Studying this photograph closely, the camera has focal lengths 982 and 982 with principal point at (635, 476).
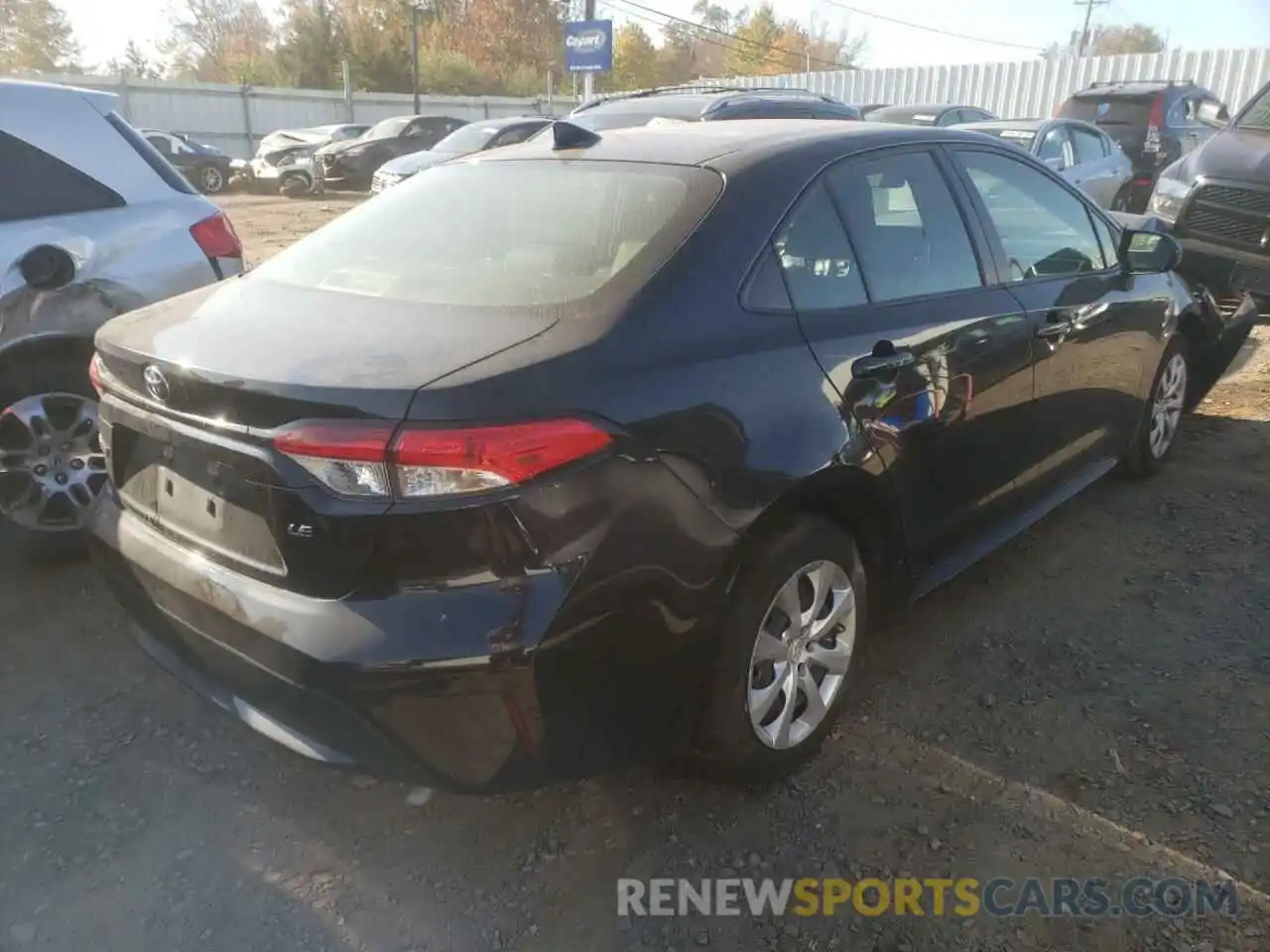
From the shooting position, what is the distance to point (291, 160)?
22.8 metres

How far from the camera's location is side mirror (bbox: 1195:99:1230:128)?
12.7 meters

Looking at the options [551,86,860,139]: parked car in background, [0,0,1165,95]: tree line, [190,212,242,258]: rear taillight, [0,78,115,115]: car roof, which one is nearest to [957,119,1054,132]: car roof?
[551,86,860,139]: parked car in background

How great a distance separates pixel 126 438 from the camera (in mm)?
2432

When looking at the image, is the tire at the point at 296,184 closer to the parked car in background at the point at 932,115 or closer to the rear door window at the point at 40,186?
the parked car in background at the point at 932,115

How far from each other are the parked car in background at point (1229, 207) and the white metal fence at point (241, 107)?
2556 centimetres

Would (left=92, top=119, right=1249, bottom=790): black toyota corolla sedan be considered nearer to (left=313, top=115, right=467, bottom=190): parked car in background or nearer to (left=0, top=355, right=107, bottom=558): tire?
(left=0, top=355, right=107, bottom=558): tire

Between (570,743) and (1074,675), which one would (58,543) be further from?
(1074,675)

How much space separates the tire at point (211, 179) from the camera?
75.8ft

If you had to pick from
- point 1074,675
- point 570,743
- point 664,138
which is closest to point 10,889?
point 570,743

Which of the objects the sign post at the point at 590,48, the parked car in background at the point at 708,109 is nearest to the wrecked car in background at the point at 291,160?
the sign post at the point at 590,48

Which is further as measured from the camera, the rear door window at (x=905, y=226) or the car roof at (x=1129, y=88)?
the car roof at (x=1129, y=88)

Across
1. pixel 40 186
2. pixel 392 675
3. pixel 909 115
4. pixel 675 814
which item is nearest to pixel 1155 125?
pixel 909 115

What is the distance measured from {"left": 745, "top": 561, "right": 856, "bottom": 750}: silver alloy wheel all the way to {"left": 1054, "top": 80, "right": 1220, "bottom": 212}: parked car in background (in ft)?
37.0

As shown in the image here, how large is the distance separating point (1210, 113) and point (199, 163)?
20.5 metres
